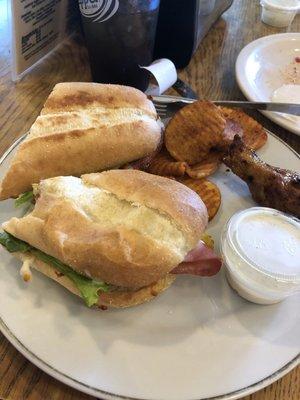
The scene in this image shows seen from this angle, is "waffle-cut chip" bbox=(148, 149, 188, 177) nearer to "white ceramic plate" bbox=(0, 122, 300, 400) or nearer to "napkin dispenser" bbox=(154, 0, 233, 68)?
"white ceramic plate" bbox=(0, 122, 300, 400)

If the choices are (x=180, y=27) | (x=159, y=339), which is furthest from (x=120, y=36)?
(x=159, y=339)

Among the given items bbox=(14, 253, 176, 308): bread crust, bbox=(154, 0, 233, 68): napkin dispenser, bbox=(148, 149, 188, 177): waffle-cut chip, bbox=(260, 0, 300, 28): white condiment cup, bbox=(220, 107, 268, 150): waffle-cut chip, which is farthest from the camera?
bbox=(260, 0, 300, 28): white condiment cup

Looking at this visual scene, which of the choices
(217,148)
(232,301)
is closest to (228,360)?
(232,301)

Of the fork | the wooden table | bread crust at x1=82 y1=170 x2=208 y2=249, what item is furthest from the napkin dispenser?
bread crust at x1=82 y1=170 x2=208 y2=249

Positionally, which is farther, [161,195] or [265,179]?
[265,179]

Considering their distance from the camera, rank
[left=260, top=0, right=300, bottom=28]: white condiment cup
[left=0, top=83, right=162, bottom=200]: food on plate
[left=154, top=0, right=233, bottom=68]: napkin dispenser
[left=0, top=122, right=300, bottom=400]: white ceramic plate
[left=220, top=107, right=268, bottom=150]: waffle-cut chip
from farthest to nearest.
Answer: [left=260, top=0, right=300, bottom=28]: white condiment cup
[left=154, top=0, right=233, bottom=68]: napkin dispenser
[left=220, top=107, right=268, bottom=150]: waffle-cut chip
[left=0, top=83, right=162, bottom=200]: food on plate
[left=0, top=122, right=300, bottom=400]: white ceramic plate

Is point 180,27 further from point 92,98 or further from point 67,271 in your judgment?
point 67,271
